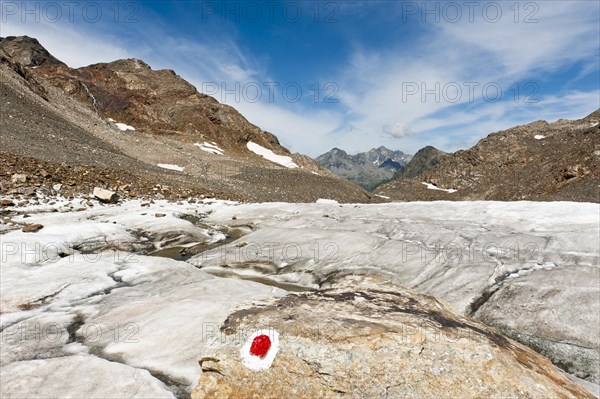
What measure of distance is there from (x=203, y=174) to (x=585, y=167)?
189 feet

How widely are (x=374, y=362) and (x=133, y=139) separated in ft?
196

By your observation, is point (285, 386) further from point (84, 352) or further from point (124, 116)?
point (124, 116)

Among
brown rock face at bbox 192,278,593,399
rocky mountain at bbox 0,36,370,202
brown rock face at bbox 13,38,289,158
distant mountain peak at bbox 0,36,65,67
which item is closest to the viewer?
brown rock face at bbox 192,278,593,399

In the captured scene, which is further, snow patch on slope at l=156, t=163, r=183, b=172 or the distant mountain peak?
the distant mountain peak

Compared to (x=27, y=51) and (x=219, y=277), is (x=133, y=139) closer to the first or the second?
(x=219, y=277)

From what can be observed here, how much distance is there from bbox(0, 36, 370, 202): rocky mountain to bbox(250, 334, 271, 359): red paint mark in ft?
71.9

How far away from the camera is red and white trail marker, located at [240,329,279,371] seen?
4.45m

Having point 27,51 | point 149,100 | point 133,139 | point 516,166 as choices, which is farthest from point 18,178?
point 516,166

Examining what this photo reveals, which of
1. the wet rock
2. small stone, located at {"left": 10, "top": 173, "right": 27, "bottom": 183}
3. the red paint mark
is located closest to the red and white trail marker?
the red paint mark

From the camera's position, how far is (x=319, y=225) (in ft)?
56.9

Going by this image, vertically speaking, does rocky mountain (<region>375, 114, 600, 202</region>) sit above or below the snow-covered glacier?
above

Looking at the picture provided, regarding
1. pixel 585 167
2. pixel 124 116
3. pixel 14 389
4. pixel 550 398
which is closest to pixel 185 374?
pixel 14 389

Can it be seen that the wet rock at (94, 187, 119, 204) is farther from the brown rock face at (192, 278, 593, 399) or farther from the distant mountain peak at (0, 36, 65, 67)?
the distant mountain peak at (0, 36, 65, 67)

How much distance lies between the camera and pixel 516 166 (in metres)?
77.1
